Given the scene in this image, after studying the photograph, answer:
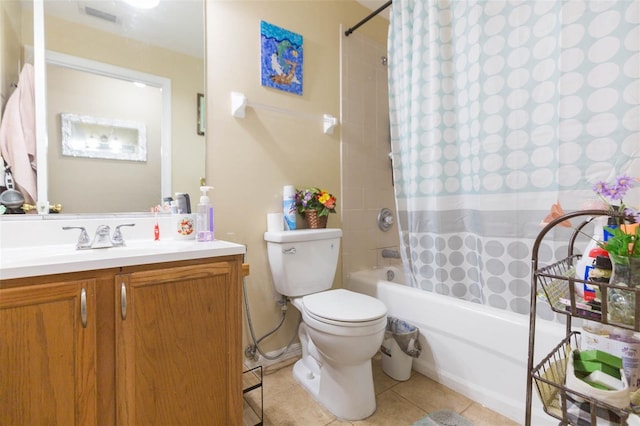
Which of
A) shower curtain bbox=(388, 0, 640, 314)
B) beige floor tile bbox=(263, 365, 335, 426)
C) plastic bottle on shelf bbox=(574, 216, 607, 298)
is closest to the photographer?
plastic bottle on shelf bbox=(574, 216, 607, 298)

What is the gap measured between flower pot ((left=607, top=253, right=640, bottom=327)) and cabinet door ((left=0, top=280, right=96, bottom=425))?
1264 mm

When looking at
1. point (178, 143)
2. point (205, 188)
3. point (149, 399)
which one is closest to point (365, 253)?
point (205, 188)

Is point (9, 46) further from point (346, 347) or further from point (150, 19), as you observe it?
point (346, 347)

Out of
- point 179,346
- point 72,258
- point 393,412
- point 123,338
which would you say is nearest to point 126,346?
point 123,338

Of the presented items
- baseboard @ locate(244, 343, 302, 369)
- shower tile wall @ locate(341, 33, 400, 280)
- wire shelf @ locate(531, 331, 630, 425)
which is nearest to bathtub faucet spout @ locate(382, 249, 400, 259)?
shower tile wall @ locate(341, 33, 400, 280)

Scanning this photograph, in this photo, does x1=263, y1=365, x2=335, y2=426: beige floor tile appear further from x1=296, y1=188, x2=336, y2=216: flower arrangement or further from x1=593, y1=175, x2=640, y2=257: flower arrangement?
x1=593, y1=175, x2=640, y2=257: flower arrangement

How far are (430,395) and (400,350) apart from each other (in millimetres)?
232

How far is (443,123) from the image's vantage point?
5.08ft

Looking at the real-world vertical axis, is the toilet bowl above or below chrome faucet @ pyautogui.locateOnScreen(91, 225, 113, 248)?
below

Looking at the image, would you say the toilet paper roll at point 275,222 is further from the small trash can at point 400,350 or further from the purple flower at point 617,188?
the purple flower at point 617,188

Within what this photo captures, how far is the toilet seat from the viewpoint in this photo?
3.96ft

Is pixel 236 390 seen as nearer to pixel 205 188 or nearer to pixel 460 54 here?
pixel 205 188

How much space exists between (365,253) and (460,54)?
1347 mm

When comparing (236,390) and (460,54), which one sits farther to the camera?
(460,54)
